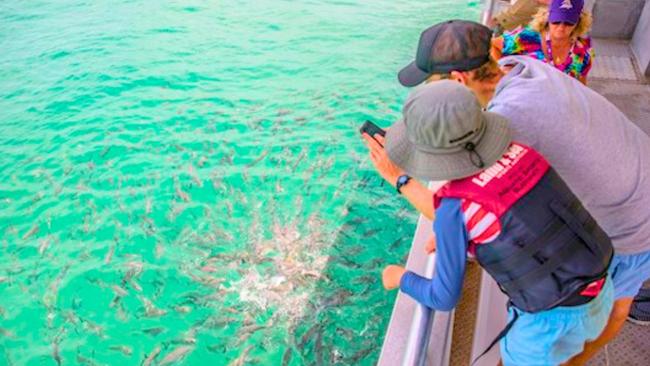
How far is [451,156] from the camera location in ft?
4.69

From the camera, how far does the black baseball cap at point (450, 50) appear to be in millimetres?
2160

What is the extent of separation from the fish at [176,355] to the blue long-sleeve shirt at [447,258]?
3.60m

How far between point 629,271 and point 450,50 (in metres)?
1.26

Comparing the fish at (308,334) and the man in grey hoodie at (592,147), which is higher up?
the man in grey hoodie at (592,147)

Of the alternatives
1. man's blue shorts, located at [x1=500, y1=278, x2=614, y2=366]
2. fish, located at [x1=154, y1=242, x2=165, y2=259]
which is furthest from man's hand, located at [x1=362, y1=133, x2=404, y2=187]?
fish, located at [x1=154, y1=242, x2=165, y2=259]

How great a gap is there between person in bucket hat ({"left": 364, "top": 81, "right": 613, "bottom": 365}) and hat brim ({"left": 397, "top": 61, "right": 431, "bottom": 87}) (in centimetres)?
70

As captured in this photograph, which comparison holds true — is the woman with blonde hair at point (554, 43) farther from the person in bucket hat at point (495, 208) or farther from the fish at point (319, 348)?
the fish at point (319, 348)

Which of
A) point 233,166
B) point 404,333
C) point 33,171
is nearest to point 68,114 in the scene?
point 33,171

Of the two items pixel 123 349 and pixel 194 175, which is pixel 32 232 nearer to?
pixel 194 175

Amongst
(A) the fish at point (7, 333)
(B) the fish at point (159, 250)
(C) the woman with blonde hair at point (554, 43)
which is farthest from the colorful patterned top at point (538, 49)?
(A) the fish at point (7, 333)

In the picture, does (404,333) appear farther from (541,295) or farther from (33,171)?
(33,171)

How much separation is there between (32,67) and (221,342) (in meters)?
9.23

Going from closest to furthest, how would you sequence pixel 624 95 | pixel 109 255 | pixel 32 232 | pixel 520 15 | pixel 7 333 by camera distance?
pixel 520 15
pixel 7 333
pixel 624 95
pixel 109 255
pixel 32 232

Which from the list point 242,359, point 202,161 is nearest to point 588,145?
point 242,359
